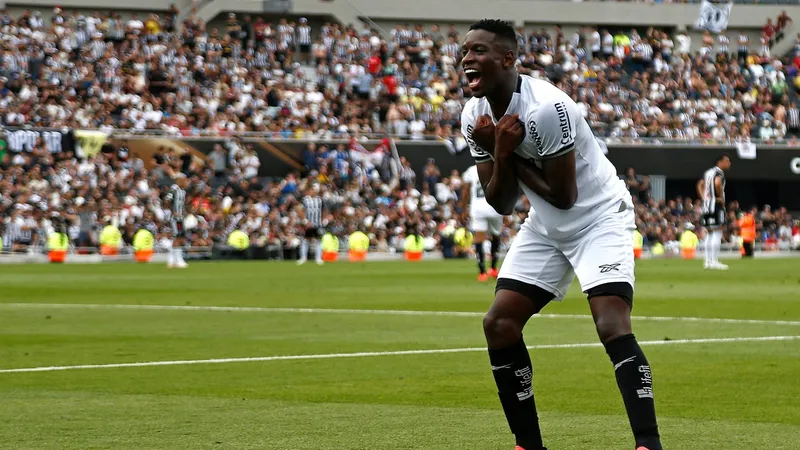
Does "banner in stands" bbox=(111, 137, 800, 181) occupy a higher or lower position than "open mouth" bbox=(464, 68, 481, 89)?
lower

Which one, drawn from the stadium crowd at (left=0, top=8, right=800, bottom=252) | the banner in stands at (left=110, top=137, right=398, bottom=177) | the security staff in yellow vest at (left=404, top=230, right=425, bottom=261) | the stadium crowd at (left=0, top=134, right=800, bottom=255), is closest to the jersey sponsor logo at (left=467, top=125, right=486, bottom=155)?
the stadium crowd at (left=0, top=8, right=800, bottom=252)

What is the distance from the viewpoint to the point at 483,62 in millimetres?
6602

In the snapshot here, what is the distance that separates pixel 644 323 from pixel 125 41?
3459 centimetres

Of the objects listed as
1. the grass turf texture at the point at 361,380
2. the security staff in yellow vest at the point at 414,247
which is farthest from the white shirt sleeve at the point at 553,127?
the security staff in yellow vest at the point at 414,247

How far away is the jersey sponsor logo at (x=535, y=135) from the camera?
6492mm

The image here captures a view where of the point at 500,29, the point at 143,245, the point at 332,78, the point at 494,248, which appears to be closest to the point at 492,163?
the point at 500,29

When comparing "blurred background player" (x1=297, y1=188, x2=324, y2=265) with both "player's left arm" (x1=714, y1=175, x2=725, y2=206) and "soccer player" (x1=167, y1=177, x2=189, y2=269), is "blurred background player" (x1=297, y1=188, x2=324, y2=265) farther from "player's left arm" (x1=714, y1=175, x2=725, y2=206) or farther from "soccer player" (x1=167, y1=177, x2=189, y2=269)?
"player's left arm" (x1=714, y1=175, x2=725, y2=206)

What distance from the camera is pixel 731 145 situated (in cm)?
5047

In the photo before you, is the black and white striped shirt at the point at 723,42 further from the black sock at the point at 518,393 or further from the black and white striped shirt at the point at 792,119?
the black sock at the point at 518,393

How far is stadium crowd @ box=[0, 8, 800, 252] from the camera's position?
40.7 metres

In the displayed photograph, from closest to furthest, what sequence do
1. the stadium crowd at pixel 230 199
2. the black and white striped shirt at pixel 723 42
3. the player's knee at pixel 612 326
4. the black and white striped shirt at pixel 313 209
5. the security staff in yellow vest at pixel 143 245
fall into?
the player's knee at pixel 612 326 → the security staff in yellow vest at pixel 143 245 → the stadium crowd at pixel 230 199 → the black and white striped shirt at pixel 313 209 → the black and white striped shirt at pixel 723 42

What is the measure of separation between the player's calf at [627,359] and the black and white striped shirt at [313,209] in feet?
108

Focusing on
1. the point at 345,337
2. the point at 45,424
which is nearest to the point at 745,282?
the point at 345,337

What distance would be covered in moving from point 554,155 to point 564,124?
6.3 inches
